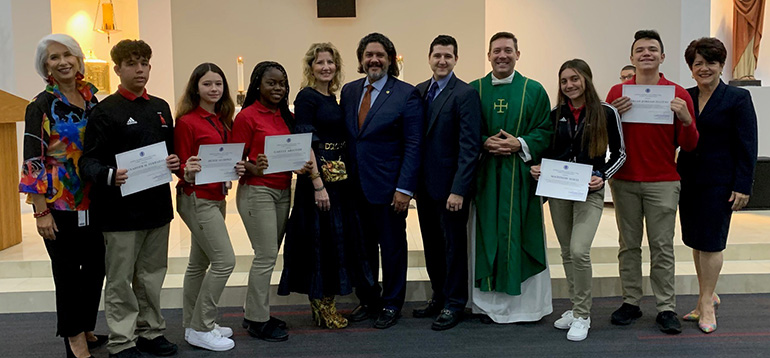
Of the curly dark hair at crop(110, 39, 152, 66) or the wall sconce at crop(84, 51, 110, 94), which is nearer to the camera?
the curly dark hair at crop(110, 39, 152, 66)

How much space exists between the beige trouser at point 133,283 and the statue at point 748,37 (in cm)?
615

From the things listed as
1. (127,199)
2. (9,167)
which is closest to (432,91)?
(127,199)

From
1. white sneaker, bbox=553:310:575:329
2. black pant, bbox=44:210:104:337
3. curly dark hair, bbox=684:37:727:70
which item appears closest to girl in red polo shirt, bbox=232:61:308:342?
black pant, bbox=44:210:104:337

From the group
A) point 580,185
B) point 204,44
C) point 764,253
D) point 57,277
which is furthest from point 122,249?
point 204,44

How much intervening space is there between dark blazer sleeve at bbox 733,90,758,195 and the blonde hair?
2067 mm

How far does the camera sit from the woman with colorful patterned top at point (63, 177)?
2713 millimetres

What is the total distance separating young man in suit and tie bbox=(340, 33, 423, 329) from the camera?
3.36 metres


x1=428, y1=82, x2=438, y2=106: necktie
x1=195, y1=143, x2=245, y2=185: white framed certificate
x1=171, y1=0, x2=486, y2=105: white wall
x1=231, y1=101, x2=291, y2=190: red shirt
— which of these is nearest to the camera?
x1=195, y1=143, x2=245, y2=185: white framed certificate

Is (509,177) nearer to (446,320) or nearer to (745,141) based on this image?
(446,320)

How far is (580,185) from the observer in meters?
3.20

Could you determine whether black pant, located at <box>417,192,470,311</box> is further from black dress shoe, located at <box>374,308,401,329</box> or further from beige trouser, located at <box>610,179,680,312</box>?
beige trouser, located at <box>610,179,680,312</box>

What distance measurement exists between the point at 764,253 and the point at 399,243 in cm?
279

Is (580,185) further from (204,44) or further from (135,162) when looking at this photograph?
(204,44)

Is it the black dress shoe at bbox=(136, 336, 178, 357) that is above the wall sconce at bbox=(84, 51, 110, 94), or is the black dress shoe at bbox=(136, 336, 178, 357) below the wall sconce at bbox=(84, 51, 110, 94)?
below
